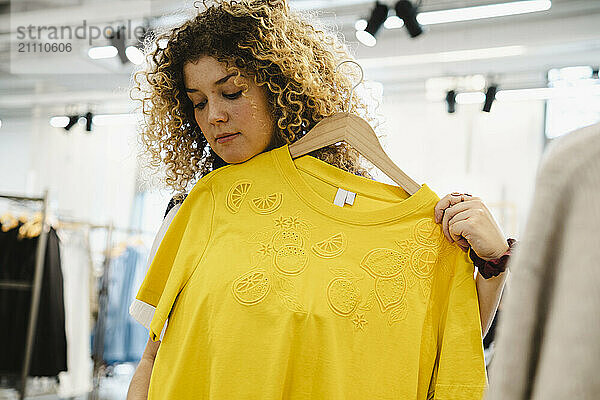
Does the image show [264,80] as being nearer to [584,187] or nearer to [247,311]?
[247,311]

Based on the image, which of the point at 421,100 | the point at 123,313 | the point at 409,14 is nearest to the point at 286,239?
the point at 409,14

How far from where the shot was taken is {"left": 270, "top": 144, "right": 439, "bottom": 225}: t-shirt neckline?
118 cm

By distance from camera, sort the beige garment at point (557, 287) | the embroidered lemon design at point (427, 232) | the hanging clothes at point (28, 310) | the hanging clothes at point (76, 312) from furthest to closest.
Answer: the hanging clothes at point (76, 312)
the hanging clothes at point (28, 310)
the embroidered lemon design at point (427, 232)
the beige garment at point (557, 287)

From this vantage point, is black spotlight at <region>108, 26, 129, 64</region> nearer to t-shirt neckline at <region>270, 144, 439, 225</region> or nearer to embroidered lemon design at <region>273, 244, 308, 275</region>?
t-shirt neckline at <region>270, 144, 439, 225</region>

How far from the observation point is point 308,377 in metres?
1.05

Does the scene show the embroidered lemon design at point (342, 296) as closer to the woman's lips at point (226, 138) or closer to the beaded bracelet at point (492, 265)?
the beaded bracelet at point (492, 265)

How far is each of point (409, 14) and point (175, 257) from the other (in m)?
3.11

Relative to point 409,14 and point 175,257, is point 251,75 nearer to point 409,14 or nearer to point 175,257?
point 175,257

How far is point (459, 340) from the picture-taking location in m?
1.09

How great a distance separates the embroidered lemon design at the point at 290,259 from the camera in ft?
3.64

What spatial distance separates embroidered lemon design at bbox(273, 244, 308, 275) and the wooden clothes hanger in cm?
23

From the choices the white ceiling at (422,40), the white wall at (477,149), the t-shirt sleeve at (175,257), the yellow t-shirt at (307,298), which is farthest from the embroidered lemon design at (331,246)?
the white wall at (477,149)

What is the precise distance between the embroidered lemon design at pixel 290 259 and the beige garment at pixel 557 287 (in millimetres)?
631

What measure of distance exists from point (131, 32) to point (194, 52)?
4.28 meters
